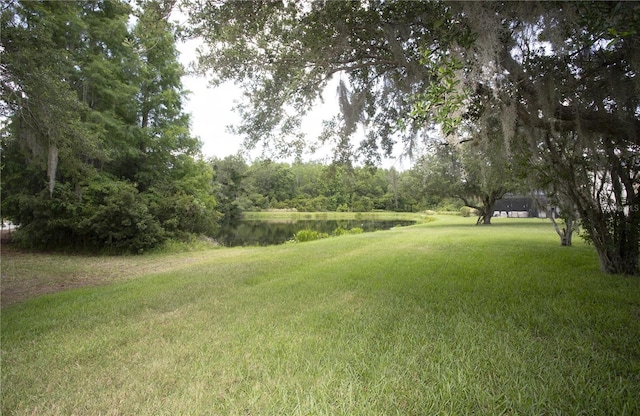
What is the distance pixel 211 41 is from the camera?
179 inches

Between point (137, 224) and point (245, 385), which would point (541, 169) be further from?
point (137, 224)

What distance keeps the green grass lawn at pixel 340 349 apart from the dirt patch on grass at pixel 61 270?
156 cm

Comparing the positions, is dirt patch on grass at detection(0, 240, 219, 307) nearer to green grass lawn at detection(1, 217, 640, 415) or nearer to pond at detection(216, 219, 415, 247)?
green grass lawn at detection(1, 217, 640, 415)

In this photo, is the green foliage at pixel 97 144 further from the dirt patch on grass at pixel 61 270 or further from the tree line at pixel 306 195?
the tree line at pixel 306 195

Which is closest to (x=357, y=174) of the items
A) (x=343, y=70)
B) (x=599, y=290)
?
(x=343, y=70)

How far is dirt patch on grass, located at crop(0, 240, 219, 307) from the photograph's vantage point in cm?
605

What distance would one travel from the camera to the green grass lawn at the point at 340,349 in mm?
1866

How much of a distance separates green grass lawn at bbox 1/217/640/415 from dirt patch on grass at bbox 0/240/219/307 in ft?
5.12

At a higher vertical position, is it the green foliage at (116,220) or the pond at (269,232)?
the green foliage at (116,220)

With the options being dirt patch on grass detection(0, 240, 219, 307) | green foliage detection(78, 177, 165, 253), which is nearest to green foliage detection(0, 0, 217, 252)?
green foliage detection(78, 177, 165, 253)

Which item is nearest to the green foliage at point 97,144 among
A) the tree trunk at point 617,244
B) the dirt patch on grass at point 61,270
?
the dirt patch on grass at point 61,270

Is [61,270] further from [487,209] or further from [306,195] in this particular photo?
[306,195]

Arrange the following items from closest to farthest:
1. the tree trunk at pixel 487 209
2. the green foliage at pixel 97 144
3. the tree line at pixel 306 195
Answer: the green foliage at pixel 97 144 → the tree trunk at pixel 487 209 → the tree line at pixel 306 195

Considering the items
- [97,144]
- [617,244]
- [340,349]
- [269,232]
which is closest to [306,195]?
[269,232]
